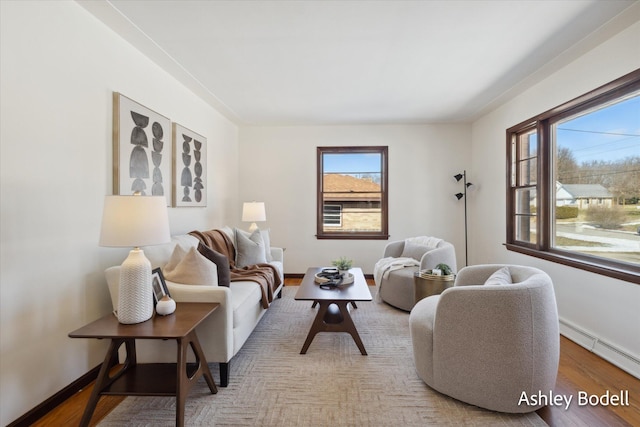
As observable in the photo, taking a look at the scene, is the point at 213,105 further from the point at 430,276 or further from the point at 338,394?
the point at 338,394

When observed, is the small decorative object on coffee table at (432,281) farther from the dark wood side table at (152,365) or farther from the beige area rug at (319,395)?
the dark wood side table at (152,365)

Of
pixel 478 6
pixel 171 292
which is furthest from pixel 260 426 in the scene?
pixel 478 6

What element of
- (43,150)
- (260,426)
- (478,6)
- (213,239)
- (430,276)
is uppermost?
(478,6)

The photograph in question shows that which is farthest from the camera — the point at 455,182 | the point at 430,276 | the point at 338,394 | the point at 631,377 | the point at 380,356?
the point at 455,182

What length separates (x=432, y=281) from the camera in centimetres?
317

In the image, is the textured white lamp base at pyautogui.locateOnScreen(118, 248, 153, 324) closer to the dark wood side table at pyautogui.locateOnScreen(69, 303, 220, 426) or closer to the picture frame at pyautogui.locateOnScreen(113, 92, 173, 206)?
the dark wood side table at pyautogui.locateOnScreen(69, 303, 220, 426)

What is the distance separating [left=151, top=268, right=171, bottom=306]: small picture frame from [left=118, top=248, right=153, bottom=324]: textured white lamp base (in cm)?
15

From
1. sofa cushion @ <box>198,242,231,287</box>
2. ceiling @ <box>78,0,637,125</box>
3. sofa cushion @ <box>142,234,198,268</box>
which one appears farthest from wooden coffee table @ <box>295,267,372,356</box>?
ceiling @ <box>78,0,637,125</box>

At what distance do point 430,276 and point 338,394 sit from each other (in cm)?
168

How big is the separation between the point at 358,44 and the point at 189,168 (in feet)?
7.68

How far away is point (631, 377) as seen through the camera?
7.22ft

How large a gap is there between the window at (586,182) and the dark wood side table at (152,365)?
3145 mm

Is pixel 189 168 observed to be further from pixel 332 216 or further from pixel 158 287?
pixel 332 216

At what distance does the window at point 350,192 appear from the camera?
523 centimetres
